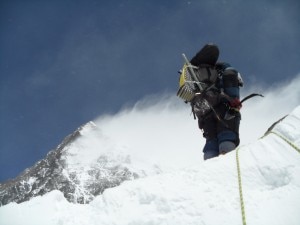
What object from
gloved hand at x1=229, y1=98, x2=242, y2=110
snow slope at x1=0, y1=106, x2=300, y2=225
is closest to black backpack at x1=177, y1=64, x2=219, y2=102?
gloved hand at x1=229, y1=98, x2=242, y2=110

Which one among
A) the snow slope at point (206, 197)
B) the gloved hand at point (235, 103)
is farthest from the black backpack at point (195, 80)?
the snow slope at point (206, 197)

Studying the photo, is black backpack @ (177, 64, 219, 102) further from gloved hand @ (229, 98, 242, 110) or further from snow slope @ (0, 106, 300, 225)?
snow slope @ (0, 106, 300, 225)

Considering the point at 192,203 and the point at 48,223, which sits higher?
the point at 48,223

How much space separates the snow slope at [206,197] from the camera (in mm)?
4461

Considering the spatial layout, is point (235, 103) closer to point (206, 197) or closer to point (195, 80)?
point (195, 80)

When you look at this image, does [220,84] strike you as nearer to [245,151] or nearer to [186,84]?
[186,84]

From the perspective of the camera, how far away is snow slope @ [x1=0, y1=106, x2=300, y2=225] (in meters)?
4.46

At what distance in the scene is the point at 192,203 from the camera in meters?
4.74

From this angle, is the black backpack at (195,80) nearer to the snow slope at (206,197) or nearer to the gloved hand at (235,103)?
Result: the gloved hand at (235,103)

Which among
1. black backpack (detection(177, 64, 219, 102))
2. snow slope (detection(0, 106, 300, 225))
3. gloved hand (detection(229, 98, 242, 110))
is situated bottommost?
snow slope (detection(0, 106, 300, 225))

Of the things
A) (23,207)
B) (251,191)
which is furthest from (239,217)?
(23,207)

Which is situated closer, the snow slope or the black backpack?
the snow slope

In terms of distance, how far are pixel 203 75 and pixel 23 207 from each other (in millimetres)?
5259

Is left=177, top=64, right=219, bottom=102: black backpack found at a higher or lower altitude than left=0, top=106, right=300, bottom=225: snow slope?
higher
